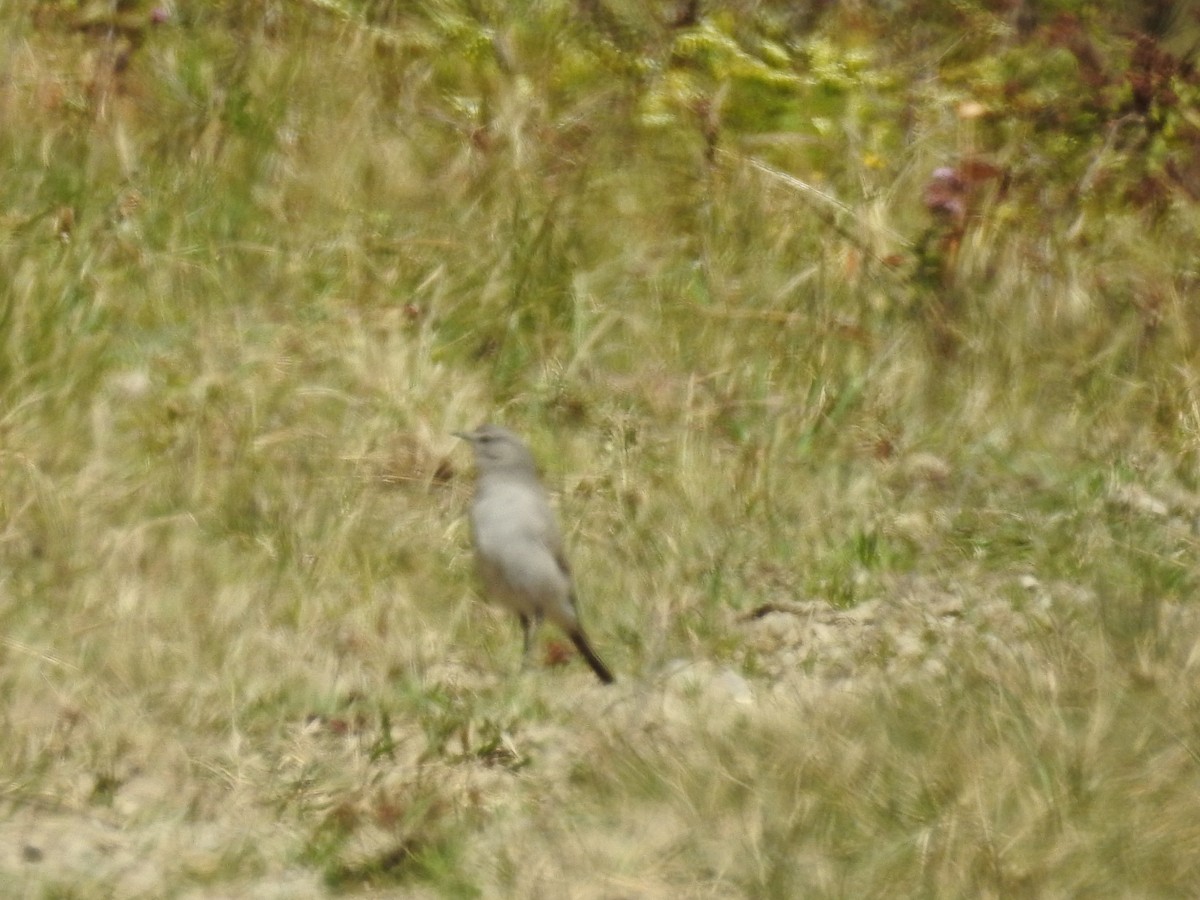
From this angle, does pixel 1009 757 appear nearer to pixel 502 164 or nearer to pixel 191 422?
pixel 191 422

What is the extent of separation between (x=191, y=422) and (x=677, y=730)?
2.01 m

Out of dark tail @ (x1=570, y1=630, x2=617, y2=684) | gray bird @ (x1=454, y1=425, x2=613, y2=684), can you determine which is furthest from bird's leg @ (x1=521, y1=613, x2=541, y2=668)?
dark tail @ (x1=570, y1=630, x2=617, y2=684)

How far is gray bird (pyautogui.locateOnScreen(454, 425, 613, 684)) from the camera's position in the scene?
521 cm

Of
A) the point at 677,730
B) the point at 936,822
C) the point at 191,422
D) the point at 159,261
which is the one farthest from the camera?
the point at 159,261

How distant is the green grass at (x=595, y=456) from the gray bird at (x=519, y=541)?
0.30ft

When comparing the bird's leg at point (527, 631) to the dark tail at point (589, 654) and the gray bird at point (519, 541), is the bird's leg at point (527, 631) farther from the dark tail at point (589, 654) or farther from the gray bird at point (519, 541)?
the dark tail at point (589, 654)

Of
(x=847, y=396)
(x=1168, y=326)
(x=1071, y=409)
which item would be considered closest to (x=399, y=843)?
(x=847, y=396)

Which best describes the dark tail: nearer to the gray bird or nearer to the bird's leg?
the gray bird

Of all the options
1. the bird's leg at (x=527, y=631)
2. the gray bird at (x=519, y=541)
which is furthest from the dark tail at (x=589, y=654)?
the bird's leg at (x=527, y=631)

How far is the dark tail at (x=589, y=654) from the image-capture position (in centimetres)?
508

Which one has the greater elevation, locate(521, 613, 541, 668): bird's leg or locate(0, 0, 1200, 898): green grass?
locate(0, 0, 1200, 898): green grass

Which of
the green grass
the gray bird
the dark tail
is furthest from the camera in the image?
the gray bird

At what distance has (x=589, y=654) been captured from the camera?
16.8ft

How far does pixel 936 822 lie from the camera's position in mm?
3799
